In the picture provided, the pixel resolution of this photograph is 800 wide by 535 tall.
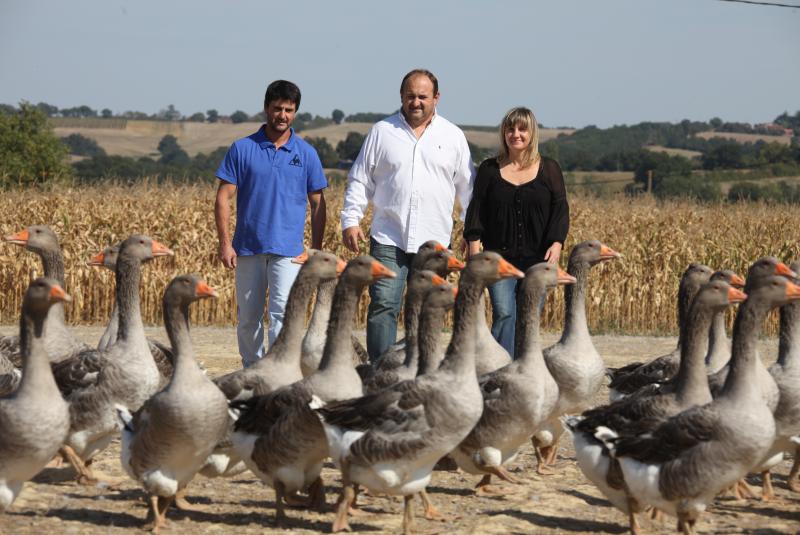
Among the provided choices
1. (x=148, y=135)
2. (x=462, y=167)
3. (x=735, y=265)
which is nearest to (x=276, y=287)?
(x=462, y=167)

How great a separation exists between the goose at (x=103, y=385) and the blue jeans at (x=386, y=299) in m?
2.38

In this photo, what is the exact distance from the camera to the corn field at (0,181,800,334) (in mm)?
20922

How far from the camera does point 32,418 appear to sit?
22.2ft

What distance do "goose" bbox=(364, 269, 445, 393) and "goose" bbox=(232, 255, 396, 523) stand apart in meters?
0.93

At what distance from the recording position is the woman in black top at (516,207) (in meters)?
9.98

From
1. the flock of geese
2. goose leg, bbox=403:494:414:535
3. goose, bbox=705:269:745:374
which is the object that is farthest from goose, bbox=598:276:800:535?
goose, bbox=705:269:745:374

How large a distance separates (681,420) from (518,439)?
5.19 ft

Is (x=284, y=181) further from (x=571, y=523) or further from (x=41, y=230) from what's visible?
(x=571, y=523)

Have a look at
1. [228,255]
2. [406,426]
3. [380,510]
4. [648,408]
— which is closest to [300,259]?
[228,255]

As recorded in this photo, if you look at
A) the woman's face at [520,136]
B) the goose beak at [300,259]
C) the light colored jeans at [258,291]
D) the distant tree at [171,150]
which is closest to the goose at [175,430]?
the goose beak at [300,259]

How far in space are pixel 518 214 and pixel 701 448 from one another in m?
3.80

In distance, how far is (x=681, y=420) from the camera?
6871mm

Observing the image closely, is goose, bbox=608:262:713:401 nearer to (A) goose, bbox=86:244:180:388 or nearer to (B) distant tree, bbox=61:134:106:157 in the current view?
(A) goose, bbox=86:244:180:388

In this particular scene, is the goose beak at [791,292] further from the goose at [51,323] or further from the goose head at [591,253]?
the goose at [51,323]
